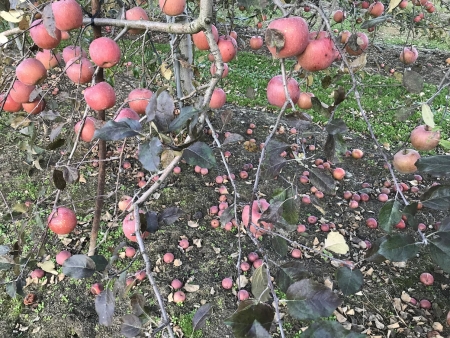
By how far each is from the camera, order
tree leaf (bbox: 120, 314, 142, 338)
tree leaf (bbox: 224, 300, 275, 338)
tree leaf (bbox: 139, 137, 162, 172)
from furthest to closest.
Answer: tree leaf (bbox: 120, 314, 142, 338) → tree leaf (bbox: 139, 137, 162, 172) → tree leaf (bbox: 224, 300, 275, 338)

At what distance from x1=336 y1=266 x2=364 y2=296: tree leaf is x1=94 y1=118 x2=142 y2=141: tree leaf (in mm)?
653

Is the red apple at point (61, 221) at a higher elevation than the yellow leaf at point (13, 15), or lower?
lower

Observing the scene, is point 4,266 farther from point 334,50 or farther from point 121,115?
point 334,50

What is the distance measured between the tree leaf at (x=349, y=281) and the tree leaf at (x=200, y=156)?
469 millimetres

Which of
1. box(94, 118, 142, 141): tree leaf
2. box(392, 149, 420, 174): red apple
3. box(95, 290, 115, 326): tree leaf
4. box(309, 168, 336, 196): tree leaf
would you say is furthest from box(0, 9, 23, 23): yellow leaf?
box(392, 149, 420, 174): red apple

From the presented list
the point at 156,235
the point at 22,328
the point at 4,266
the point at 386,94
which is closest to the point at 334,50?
the point at 4,266

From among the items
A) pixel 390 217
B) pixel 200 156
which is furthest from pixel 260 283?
pixel 390 217

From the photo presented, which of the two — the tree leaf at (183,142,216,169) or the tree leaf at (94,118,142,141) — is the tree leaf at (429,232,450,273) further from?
the tree leaf at (94,118,142,141)

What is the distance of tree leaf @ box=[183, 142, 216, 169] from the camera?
830 millimetres

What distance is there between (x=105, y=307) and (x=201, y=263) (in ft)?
4.65

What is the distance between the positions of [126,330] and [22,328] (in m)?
1.44

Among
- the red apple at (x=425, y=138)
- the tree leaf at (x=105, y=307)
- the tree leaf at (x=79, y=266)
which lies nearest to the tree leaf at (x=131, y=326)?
the tree leaf at (x=105, y=307)

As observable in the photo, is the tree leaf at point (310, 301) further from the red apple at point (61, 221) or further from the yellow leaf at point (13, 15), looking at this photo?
the yellow leaf at point (13, 15)

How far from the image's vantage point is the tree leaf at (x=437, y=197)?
974 mm
